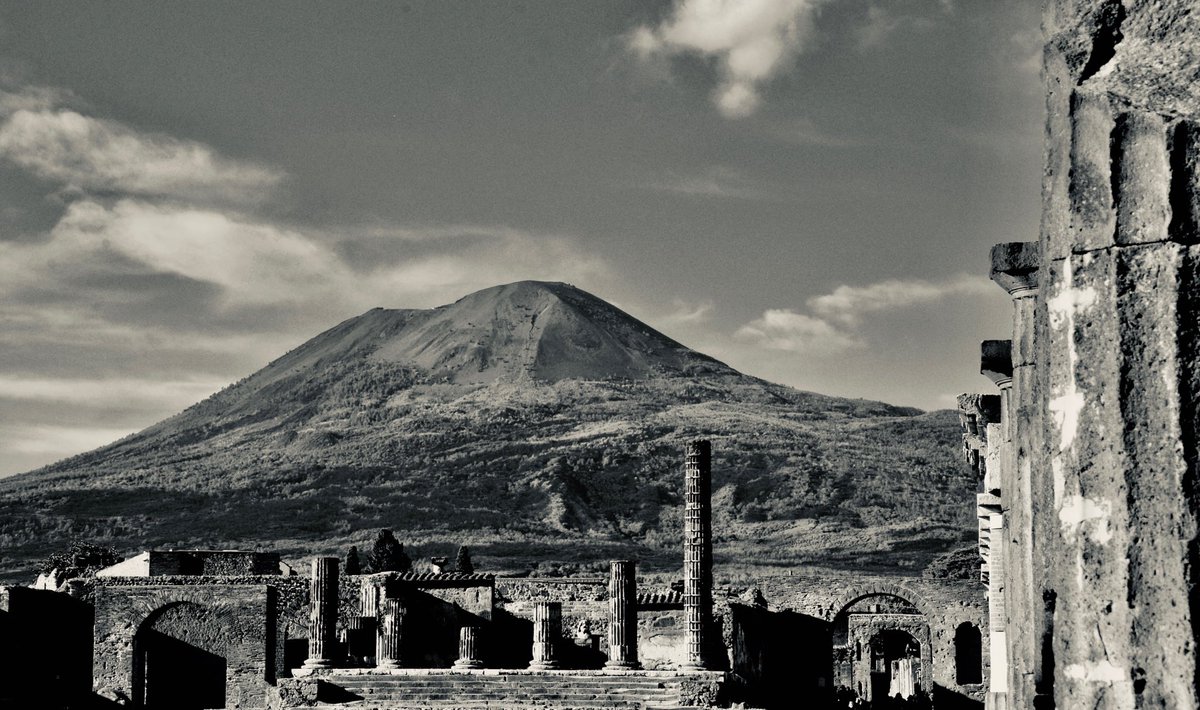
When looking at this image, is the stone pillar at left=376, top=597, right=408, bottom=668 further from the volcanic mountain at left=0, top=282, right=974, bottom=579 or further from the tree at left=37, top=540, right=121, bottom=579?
the volcanic mountain at left=0, top=282, right=974, bottom=579

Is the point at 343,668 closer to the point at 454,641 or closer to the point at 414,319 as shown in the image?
the point at 454,641

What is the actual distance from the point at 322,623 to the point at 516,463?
83481 millimetres

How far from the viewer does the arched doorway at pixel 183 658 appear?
32250 mm

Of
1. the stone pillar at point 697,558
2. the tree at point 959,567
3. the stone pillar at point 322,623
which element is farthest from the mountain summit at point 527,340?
the stone pillar at point 697,558

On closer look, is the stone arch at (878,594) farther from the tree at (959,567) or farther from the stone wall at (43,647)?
the stone wall at (43,647)

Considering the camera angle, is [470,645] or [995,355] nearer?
[995,355]

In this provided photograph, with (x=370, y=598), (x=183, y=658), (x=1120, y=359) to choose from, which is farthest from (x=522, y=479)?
(x=1120, y=359)

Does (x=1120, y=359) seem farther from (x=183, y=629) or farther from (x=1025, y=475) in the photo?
(x=183, y=629)

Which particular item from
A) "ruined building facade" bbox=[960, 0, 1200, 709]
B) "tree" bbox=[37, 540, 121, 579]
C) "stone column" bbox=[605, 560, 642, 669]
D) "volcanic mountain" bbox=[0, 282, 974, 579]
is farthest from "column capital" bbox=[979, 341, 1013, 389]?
"volcanic mountain" bbox=[0, 282, 974, 579]

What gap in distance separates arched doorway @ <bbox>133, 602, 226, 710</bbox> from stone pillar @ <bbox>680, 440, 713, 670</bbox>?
31.5 feet

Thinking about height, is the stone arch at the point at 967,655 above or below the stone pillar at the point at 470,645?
below

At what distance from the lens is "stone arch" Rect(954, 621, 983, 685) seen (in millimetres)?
36750

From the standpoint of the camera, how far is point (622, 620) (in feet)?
92.6

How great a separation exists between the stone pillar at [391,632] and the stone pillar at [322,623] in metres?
0.94
